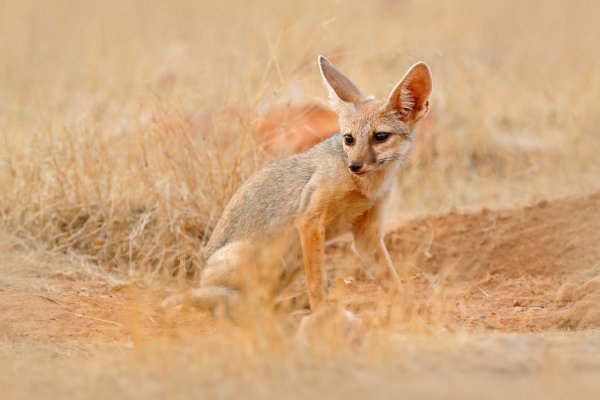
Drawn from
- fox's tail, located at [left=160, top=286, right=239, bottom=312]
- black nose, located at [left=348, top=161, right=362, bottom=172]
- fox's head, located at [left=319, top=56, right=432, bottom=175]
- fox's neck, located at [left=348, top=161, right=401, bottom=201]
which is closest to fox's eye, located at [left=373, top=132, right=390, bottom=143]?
fox's head, located at [left=319, top=56, right=432, bottom=175]

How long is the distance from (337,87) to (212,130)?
185 cm

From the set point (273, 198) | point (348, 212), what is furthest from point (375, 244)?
point (273, 198)

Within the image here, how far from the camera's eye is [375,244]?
19.9 ft

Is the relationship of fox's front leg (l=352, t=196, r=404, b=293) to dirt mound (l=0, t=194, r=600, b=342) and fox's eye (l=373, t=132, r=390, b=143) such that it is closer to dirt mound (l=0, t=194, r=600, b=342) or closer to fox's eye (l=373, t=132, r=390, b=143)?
dirt mound (l=0, t=194, r=600, b=342)

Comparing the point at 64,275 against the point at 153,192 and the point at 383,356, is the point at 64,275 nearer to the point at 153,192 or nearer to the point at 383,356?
the point at 153,192

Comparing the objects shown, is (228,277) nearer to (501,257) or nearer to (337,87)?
(337,87)

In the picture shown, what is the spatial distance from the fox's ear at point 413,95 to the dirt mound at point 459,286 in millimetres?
950

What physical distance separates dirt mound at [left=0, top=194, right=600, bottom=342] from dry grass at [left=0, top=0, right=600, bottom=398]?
74 centimetres

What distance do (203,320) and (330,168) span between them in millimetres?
1317

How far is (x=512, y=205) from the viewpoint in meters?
8.81

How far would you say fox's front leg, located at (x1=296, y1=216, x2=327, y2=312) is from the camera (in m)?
5.59

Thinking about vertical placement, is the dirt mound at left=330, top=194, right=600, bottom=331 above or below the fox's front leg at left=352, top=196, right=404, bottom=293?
below

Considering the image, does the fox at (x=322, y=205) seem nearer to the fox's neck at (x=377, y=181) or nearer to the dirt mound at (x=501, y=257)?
the fox's neck at (x=377, y=181)

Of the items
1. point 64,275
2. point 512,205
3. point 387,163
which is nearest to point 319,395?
point 387,163
